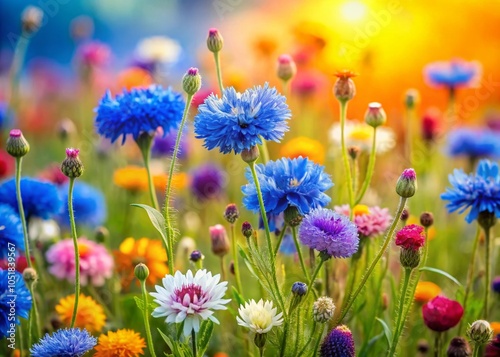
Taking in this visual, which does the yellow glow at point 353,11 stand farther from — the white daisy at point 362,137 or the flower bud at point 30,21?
the flower bud at point 30,21

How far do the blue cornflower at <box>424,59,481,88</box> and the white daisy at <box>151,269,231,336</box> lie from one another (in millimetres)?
1443

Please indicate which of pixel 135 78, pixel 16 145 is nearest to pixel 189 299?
pixel 16 145

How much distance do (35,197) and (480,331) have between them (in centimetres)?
107

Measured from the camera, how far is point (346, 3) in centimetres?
328

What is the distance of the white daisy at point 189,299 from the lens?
1170 millimetres

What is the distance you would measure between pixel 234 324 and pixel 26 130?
2.12 meters

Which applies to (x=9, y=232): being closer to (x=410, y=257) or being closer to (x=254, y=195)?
(x=254, y=195)

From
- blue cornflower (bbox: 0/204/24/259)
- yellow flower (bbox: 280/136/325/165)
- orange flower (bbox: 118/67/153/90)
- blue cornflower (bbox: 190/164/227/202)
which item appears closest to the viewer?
blue cornflower (bbox: 0/204/24/259)

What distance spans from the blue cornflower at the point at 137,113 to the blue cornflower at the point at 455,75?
1162 millimetres

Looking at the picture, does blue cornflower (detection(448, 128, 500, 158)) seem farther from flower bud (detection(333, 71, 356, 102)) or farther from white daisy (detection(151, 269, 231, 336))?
white daisy (detection(151, 269, 231, 336))

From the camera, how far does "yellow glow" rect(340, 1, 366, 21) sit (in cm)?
299

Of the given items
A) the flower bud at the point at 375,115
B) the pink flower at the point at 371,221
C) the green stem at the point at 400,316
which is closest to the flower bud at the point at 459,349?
the green stem at the point at 400,316

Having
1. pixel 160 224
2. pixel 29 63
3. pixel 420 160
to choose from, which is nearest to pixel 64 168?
pixel 160 224

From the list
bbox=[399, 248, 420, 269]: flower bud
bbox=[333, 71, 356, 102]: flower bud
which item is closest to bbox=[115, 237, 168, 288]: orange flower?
bbox=[333, 71, 356, 102]: flower bud
